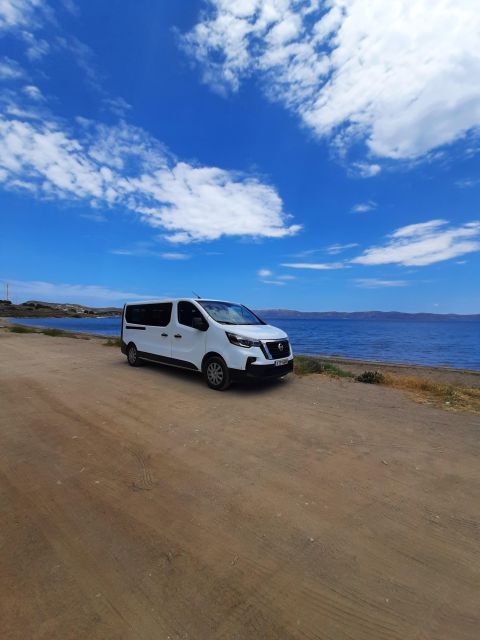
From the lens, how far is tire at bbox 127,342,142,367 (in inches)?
394

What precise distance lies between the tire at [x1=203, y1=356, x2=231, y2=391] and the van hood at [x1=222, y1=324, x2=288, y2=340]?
0.71m

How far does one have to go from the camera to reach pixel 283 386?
8.02 m

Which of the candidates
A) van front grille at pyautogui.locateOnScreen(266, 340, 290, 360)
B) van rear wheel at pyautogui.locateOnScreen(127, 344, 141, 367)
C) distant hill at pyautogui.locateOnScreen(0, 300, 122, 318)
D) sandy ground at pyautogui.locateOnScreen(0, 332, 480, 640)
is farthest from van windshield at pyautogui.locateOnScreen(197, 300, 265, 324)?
distant hill at pyautogui.locateOnScreen(0, 300, 122, 318)

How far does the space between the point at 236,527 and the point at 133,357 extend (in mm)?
8014

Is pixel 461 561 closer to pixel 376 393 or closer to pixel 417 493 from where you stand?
pixel 417 493

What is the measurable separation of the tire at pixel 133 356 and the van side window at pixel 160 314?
1.18m

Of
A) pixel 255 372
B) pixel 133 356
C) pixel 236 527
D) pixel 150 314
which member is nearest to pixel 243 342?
pixel 255 372

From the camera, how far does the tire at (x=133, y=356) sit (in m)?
10.0

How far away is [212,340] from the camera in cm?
742

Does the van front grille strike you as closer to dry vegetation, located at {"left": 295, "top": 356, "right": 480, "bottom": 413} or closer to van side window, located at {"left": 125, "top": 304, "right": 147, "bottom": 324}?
dry vegetation, located at {"left": 295, "top": 356, "right": 480, "bottom": 413}

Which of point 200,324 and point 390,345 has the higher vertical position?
point 200,324

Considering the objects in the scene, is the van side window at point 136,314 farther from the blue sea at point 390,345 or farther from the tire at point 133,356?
the blue sea at point 390,345

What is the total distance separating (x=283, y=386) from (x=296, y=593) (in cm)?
590

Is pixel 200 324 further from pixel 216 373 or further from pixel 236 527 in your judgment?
pixel 236 527
